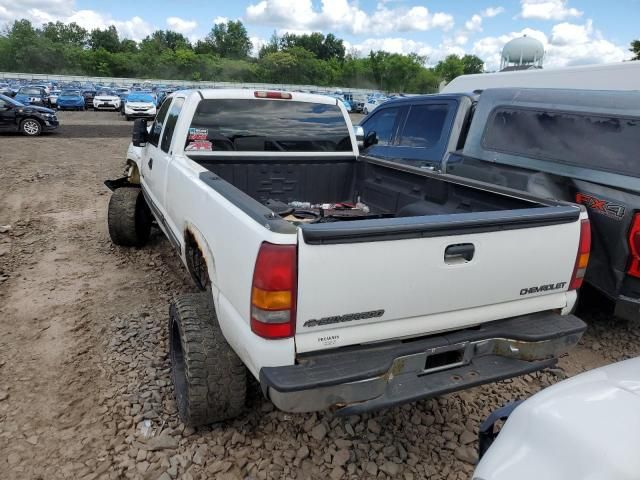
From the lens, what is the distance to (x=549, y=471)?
1336 mm

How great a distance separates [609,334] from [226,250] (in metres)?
3.46

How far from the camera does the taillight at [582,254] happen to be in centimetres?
261

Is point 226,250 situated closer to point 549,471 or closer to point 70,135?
point 549,471

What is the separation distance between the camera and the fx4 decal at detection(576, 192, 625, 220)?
3.35 meters

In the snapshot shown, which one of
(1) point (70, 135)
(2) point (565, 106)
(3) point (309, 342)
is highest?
(2) point (565, 106)

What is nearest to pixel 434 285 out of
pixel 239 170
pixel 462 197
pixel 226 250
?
pixel 226 250

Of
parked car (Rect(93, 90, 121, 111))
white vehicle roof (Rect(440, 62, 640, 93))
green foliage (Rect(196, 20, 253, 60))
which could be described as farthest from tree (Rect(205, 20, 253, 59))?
white vehicle roof (Rect(440, 62, 640, 93))

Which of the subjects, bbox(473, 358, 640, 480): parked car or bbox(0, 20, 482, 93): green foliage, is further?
bbox(0, 20, 482, 93): green foliage

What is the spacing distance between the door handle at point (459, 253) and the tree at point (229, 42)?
397 ft

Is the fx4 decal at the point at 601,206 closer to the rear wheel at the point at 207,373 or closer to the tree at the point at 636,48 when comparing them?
the rear wheel at the point at 207,373

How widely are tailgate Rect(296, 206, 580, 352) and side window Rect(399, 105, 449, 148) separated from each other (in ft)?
10.5

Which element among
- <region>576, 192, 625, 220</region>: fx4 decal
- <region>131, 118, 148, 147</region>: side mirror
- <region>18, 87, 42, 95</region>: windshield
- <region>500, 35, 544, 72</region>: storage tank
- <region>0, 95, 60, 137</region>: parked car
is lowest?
<region>0, 95, 60, 137</region>: parked car

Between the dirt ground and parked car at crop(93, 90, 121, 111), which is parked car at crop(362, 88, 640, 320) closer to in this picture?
the dirt ground

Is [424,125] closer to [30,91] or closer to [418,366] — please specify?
[418,366]
